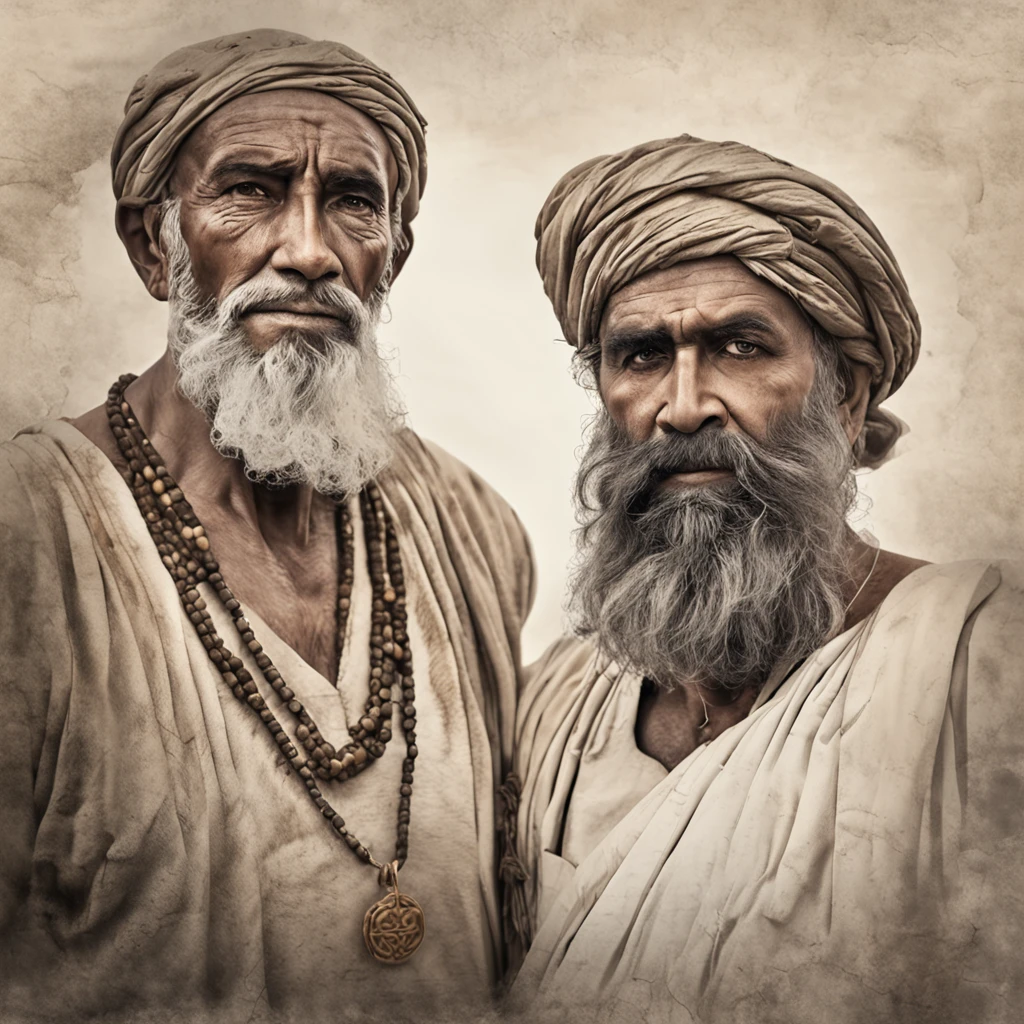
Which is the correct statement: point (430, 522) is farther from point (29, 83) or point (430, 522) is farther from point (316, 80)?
point (29, 83)

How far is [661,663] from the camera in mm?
3324

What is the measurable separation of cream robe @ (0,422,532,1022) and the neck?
157 millimetres

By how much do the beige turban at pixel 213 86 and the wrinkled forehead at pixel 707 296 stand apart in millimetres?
714

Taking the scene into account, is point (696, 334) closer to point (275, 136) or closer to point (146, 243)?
point (275, 136)

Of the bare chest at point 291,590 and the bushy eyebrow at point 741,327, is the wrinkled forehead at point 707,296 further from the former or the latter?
the bare chest at point 291,590

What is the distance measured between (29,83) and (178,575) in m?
1.14

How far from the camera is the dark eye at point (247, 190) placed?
3.27 m

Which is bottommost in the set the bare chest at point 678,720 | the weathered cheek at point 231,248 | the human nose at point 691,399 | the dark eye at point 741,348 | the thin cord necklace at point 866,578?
the bare chest at point 678,720

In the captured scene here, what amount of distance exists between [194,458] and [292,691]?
0.56 metres

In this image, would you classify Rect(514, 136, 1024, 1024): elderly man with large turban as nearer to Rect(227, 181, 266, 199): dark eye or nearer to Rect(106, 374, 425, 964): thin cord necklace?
Rect(106, 374, 425, 964): thin cord necklace

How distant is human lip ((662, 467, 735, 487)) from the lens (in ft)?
10.7

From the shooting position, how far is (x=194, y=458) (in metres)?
3.37

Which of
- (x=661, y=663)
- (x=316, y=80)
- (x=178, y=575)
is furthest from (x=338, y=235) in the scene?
(x=661, y=663)

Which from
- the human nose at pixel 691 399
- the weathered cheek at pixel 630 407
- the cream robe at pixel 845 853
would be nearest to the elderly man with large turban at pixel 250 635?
the cream robe at pixel 845 853
